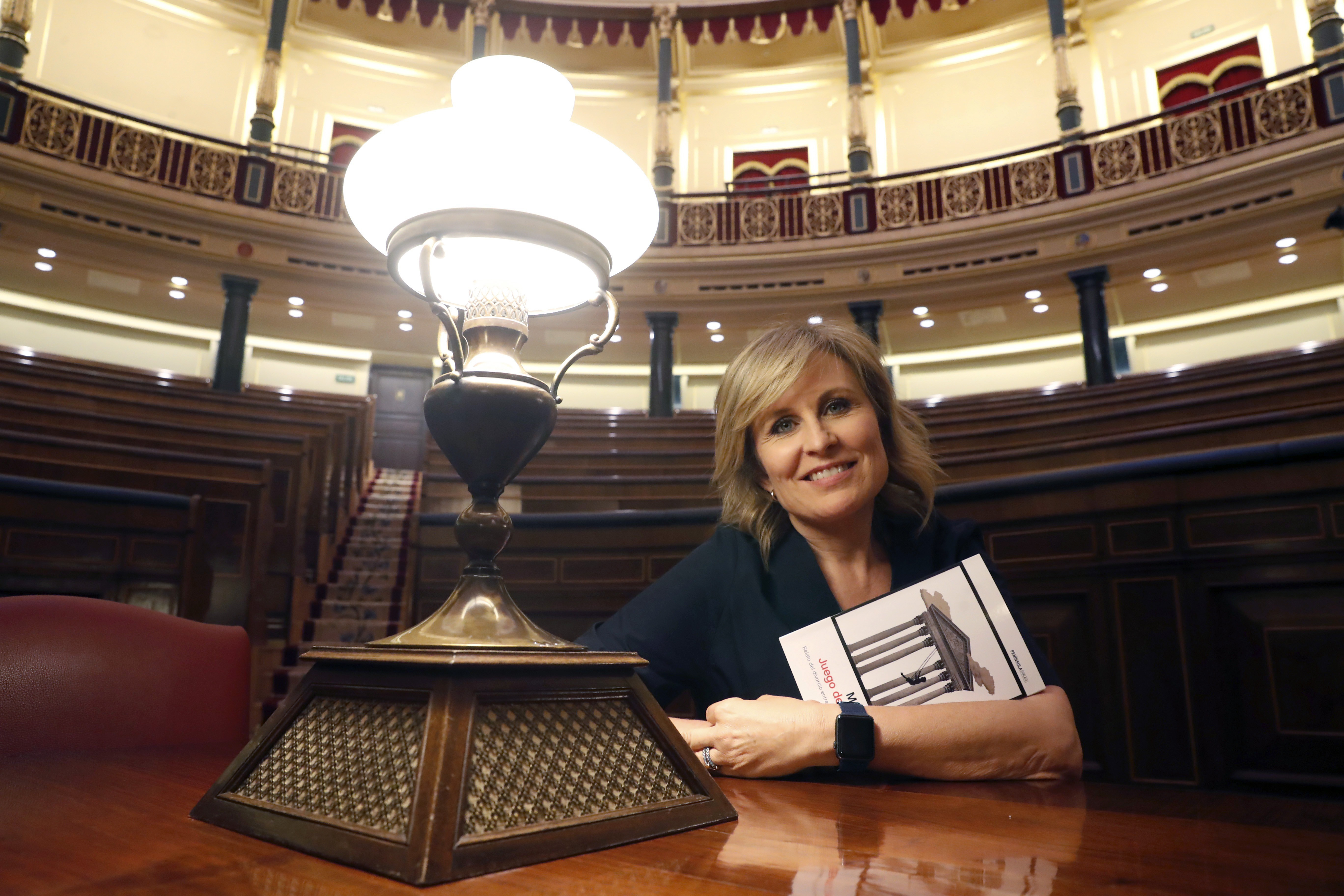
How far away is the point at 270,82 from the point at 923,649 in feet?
33.8

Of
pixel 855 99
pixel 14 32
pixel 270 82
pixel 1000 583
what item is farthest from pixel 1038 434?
pixel 14 32

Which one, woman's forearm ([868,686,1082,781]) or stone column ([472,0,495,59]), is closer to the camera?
woman's forearm ([868,686,1082,781])

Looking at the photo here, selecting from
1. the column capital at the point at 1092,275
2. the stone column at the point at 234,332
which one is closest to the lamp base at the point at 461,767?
the stone column at the point at 234,332

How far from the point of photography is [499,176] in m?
0.61

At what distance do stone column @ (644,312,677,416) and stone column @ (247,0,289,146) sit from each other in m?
4.50

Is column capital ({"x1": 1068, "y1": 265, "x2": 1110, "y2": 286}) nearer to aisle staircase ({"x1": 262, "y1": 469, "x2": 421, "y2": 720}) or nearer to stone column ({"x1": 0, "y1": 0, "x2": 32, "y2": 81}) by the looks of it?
aisle staircase ({"x1": 262, "y1": 469, "x2": 421, "y2": 720})

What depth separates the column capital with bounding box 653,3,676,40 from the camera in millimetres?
9844

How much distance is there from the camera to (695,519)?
8.38 feet

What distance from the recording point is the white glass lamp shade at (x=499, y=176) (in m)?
0.61

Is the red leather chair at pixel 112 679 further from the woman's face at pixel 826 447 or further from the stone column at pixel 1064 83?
the stone column at pixel 1064 83

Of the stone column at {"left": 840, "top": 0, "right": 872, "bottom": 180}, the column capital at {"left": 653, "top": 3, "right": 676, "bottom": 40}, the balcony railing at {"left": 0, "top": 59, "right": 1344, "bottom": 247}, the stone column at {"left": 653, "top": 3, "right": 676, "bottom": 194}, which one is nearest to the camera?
the balcony railing at {"left": 0, "top": 59, "right": 1344, "bottom": 247}

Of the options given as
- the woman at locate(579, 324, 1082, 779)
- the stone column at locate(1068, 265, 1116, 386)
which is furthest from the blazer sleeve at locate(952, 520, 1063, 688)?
the stone column at locate(1068, 265, 1116, 386)

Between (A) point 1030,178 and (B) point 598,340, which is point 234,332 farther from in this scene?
(B) point 598,340

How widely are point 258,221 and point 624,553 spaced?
7.19 meters
